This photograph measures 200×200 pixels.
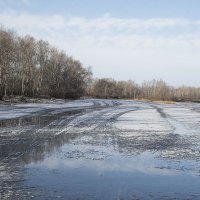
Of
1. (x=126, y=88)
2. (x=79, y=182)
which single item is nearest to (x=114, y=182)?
(x=79, y=182)

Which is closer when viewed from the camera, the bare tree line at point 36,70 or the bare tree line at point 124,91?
the bare tree line at point 36,70

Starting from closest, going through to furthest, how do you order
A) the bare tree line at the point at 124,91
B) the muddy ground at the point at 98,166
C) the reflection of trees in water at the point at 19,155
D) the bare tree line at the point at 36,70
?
1. the muddy ground at the point at 98,166
2. the reflection of trees in water at the point at 19,155
3. the bare tree line at the point at 36,70
4. the bare tree line at the point at 124,91

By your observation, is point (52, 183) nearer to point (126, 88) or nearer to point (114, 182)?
point (114, 182)

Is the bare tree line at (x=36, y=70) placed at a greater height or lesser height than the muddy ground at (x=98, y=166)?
greater

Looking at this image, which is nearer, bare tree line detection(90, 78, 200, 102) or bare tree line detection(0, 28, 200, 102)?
bare tree line detection(0, 28, 200, 102)

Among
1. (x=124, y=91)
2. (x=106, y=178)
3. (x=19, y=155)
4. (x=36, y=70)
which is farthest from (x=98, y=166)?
(x=124, y=91)

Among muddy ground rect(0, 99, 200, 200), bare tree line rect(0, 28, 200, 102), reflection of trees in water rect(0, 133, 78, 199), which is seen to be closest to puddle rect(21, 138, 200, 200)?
muddy ground rect(0, 99, 200, 200)

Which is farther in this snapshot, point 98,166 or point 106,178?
point 98,166

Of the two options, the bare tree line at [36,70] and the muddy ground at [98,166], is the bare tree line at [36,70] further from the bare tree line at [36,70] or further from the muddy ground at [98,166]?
the muddy ground at [98,166]

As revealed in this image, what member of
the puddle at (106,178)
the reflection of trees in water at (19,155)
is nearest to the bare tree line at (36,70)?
the reflection of trees in water at (19,155)

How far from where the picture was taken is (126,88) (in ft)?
575

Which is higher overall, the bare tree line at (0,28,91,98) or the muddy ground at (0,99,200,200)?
the bare tree line at (0,28,91,98)

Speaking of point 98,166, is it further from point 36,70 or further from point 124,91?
point 124,91

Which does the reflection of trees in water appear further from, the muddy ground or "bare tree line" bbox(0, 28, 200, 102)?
"bare tree line" bbox(0, 28, 200, 102)
